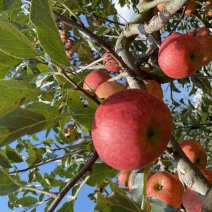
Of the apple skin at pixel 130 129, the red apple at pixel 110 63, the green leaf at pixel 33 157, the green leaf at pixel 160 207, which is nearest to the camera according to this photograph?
the apple skin at pixel 130 129

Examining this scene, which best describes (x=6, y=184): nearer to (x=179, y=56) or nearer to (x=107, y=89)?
(x=107, y=89)

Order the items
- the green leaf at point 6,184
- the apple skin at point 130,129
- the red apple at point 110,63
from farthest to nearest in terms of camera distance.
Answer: the red apple at point 110,63 → the green leaf at point 6,184 → the apple skin at point 130,129

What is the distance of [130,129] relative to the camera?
1029 mm

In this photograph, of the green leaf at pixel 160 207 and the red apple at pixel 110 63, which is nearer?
the green leaf at pixel 160 207

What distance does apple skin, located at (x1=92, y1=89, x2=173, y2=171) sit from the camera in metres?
1.04

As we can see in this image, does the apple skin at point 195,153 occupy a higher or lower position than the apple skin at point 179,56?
lower

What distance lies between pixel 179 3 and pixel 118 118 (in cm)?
51

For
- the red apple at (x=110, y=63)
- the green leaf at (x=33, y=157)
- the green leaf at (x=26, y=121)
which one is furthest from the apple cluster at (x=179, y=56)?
the green leaf at (x=33, y=157)

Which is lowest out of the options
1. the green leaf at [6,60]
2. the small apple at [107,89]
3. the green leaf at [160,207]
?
the green leaf at [160,207]

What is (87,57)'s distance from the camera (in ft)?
8.24

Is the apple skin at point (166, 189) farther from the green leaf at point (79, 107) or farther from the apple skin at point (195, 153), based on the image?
the green leaf at point (79, 107)

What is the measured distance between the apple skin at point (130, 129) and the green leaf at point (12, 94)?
25 centimetres

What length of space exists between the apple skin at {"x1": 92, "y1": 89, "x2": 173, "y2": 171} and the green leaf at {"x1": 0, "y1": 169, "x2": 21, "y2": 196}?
1.34ft

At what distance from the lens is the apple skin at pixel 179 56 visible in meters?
1.74
